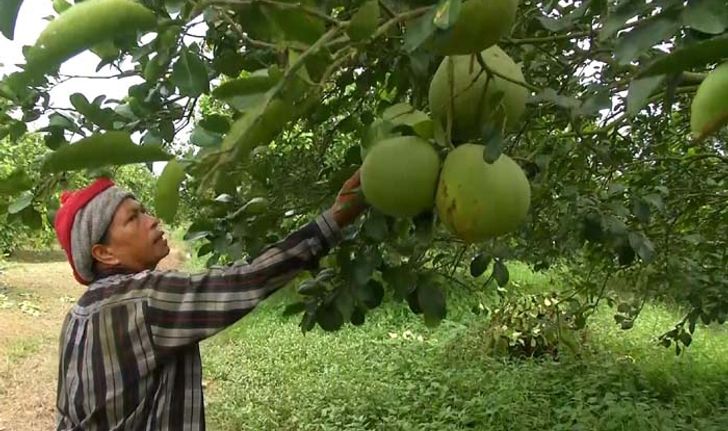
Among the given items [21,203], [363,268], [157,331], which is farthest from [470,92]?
[21,203]

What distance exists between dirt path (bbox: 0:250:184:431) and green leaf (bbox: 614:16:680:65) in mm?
5331

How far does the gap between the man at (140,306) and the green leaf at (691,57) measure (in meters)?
0.92

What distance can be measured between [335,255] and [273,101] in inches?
41.0

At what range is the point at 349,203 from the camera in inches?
63.2

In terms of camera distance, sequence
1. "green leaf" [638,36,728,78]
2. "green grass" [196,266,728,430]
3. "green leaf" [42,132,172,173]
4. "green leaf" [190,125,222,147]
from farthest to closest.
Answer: "green grass" [196,266,728,430] < "green leaf" [190,125,222,147] < "green leaf" [42,132,172,173] < "green leaf" [638,36,728,78]

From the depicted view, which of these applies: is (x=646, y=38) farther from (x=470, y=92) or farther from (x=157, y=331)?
(x=157, y=331)

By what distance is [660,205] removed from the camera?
2.21m

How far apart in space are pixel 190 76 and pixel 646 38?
0.69 m

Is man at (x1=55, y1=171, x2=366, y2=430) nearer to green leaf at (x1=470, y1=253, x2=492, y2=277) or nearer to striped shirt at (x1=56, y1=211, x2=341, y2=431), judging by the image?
striped shirt at (x1=56, y1=211, x2=341, y2=431)

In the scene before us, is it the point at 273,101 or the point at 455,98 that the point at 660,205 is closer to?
the point at 455,98

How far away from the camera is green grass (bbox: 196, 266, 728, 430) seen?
4.68 meters

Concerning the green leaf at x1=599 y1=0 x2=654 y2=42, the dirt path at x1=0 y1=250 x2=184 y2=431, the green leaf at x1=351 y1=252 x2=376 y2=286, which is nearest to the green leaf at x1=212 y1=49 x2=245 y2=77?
the green leaf at x1=351 y1=252 x2=376 y2=286

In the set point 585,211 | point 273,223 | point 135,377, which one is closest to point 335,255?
point 273,223

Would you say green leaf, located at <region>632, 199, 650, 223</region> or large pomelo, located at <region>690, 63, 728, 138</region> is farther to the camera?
green leaf, located at <region>632, 199, 650, 223</region>
